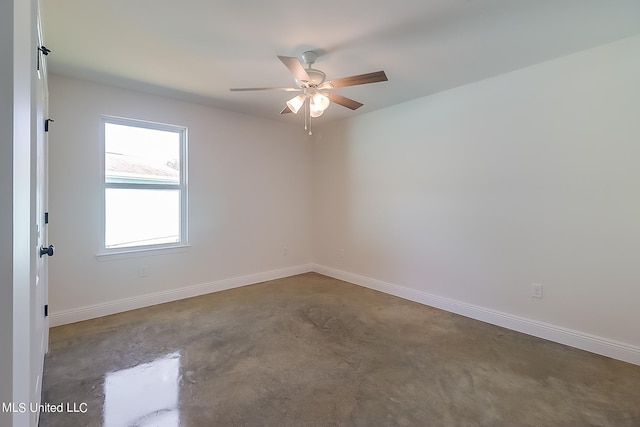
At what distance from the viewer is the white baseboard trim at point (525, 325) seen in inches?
94.6

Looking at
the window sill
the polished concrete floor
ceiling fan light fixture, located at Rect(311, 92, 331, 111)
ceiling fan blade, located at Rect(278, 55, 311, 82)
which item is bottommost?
the polished concrete floor

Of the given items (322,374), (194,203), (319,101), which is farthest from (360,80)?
(194,203)

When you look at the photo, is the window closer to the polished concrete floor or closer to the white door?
the polished concrete floor

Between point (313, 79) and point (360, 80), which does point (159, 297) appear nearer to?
point (313, 79)

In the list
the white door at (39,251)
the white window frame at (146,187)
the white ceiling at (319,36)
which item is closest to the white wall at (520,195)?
the white ceiling at (319,36)

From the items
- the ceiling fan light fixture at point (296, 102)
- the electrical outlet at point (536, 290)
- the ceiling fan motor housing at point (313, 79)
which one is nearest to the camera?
the ceiling fan motor housing at point (313, 79)

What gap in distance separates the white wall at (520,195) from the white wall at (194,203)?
4.15 feet

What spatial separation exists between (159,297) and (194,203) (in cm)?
119

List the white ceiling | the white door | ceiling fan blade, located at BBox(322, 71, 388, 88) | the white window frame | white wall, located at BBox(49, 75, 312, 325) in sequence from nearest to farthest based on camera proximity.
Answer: the white door → the white ceiling → ceiling fan blade, located at BBox(322, 71, 388, 88) → white wall, located at BBox(49, 75, 312, 325) → the white window frame

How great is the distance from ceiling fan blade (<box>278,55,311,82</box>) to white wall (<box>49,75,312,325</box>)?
2127 mm

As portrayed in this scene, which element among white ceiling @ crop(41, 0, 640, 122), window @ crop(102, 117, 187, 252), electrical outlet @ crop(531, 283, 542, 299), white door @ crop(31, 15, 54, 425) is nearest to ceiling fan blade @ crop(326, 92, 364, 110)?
white ceiling @ crop(41, 0, 640, 122)

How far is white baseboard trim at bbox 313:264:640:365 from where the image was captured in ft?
7.88

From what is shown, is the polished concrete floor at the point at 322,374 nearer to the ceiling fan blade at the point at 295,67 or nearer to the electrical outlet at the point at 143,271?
the electrical outlet at the point at 143,271

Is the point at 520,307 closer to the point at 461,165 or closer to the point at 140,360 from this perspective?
the point at 461,165
